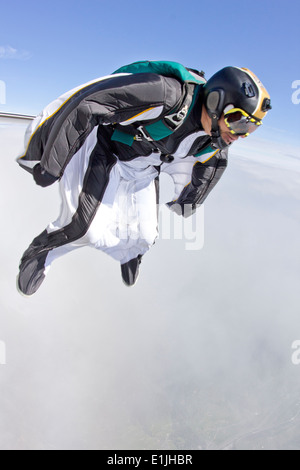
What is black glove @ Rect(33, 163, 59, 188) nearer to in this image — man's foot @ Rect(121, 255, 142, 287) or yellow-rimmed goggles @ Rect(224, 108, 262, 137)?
yellow-rimmed goggles @ Rect(224, 108, 262, 137)

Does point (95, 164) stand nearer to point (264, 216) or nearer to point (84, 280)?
point (84, 280)

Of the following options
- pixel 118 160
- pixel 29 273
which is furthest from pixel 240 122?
pixel 29 273

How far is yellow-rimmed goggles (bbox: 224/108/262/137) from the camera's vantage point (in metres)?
1.83

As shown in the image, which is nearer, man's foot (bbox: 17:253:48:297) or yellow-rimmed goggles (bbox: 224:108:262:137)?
yellow-rimmed goggles (bbox: 224:108:262:137)

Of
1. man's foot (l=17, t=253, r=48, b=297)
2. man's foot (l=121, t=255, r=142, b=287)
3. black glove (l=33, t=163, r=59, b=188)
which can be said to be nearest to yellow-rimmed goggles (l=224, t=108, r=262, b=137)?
black glove (l=33, t=163, r=59, b=188)

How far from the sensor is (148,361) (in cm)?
10944

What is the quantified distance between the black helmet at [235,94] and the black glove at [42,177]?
1.09 metres

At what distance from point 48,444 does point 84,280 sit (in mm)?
52746

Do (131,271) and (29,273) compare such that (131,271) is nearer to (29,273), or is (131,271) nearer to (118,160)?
(29,273)

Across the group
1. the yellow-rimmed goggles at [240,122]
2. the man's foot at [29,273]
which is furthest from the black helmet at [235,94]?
the man's foot at [29,273]

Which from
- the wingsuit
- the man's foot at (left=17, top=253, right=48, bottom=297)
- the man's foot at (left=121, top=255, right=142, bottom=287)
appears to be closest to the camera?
the wingsuit

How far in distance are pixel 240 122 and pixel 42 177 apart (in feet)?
4.24

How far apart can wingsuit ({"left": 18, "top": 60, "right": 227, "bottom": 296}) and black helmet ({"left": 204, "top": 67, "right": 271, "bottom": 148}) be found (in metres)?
0.11

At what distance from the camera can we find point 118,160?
250cm
